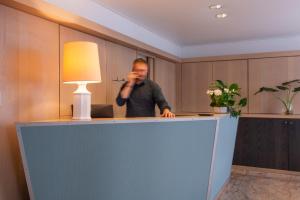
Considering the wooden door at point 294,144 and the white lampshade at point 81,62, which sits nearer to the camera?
the white lampshade at point 81,62

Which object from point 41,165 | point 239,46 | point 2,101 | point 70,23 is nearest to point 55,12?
point 70,23

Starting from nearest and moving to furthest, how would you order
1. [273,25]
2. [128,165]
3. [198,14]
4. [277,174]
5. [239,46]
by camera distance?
[128,165] → [198,14] → [273,25] → [277,174] → [239,46]

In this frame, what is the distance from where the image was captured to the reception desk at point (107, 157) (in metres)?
1.78

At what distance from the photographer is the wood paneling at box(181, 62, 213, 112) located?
535 centimetres

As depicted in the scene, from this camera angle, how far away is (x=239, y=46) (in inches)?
204

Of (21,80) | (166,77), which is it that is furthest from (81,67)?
(166,77)

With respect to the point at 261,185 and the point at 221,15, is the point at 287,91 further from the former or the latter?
the point at 221,15

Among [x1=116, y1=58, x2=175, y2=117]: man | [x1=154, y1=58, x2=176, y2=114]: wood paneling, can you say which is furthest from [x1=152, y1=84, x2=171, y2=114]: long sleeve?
[x1=154, y1=58, x2=176, y2=114]: wood paneling

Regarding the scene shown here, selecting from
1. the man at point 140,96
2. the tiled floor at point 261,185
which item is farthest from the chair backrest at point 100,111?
the tiled floor at point 261,185

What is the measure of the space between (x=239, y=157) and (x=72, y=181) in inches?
143

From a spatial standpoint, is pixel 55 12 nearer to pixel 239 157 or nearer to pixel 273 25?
pixel 273 25

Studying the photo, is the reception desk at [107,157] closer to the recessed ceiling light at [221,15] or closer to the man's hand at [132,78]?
the man's hand at [132,78]

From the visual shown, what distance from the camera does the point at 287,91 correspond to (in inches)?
188

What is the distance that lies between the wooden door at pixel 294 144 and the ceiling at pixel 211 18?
1525 mm
